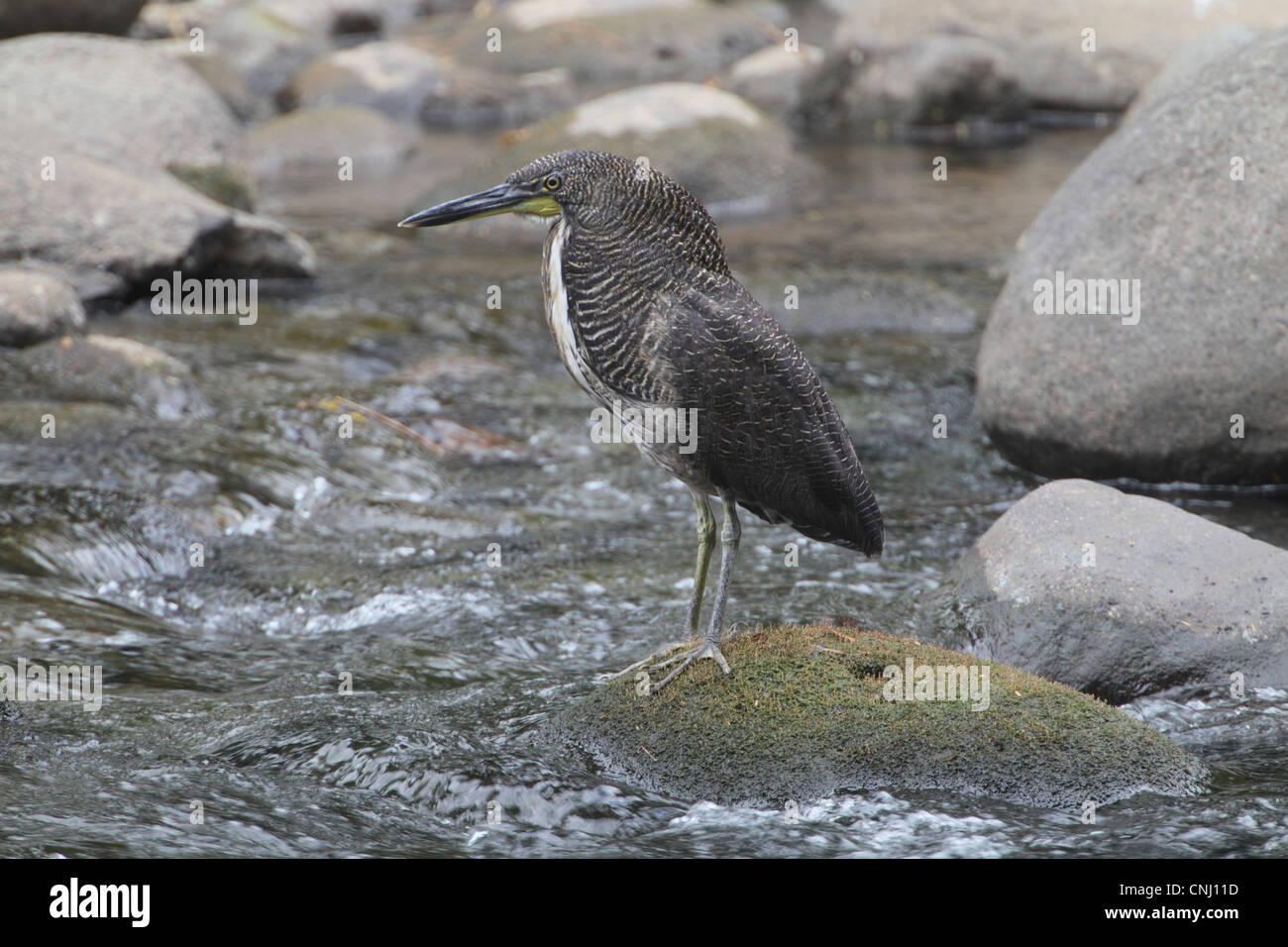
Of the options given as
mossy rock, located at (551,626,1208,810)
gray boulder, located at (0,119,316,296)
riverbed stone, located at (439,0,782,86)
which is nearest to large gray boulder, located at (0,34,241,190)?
gray boulder, located at (0,119,316,296)

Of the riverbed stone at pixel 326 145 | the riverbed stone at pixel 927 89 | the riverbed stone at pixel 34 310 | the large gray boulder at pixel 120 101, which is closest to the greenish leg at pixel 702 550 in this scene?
the riverbed stone at pixel 34 310

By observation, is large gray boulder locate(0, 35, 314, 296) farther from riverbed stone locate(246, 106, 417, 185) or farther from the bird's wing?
the bird's wing

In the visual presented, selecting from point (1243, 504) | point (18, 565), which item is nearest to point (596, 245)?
point (18, 565)

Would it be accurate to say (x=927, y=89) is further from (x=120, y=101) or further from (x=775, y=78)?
(x=120, y=101)

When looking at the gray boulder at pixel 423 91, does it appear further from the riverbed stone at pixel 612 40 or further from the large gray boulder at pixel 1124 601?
the large gray boulder at pixel 1124 601

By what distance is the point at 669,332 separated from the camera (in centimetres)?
427

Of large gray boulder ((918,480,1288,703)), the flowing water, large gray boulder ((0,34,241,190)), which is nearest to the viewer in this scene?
the flowing water

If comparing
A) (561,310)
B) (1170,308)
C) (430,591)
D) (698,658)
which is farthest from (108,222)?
(1170,308)

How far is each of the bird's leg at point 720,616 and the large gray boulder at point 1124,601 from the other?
4.35 feet

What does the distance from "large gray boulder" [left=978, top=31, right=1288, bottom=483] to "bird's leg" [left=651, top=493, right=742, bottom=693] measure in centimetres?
324

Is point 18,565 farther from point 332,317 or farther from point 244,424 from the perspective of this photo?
point 332,317

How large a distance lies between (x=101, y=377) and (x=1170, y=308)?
6131mm

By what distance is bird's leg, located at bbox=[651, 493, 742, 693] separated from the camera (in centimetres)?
457

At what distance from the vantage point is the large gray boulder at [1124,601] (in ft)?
16.8
